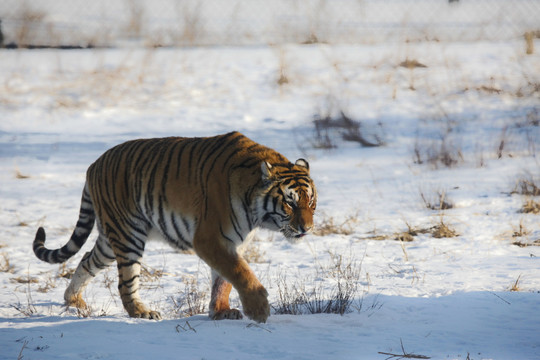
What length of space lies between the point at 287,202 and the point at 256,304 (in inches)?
23.0

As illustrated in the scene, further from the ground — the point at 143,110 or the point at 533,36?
the point at 533,36

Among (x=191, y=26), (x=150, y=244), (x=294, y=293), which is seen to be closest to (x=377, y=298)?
(x=294, y=293)

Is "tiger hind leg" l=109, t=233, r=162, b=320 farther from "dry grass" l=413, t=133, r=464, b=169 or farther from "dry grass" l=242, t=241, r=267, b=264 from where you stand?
"dry grass" l=413, t=133, r=464, b=169

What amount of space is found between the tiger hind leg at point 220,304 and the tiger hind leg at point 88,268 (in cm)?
91

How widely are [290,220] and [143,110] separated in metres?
8.45

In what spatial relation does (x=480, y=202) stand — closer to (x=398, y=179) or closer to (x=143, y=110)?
(x=398, y=179)

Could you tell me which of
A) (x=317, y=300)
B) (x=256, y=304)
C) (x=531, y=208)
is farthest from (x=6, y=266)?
(x=531, y=208)

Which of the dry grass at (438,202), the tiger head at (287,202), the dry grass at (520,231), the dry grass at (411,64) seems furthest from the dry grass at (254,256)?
the dry grass at (411,64)

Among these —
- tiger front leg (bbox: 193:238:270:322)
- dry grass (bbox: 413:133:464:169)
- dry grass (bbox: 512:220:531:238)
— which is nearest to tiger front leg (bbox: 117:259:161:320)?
tiger front leg (bbox: 193:238:270:322)

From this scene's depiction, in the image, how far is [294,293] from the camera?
476 cm

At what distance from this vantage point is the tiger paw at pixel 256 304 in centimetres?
368

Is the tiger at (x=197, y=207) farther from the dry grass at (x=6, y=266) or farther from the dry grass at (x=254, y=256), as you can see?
the dry grass at (x=254, y=256)

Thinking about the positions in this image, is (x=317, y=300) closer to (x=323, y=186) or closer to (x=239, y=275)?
(x=239, y=275)

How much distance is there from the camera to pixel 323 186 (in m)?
8.54
